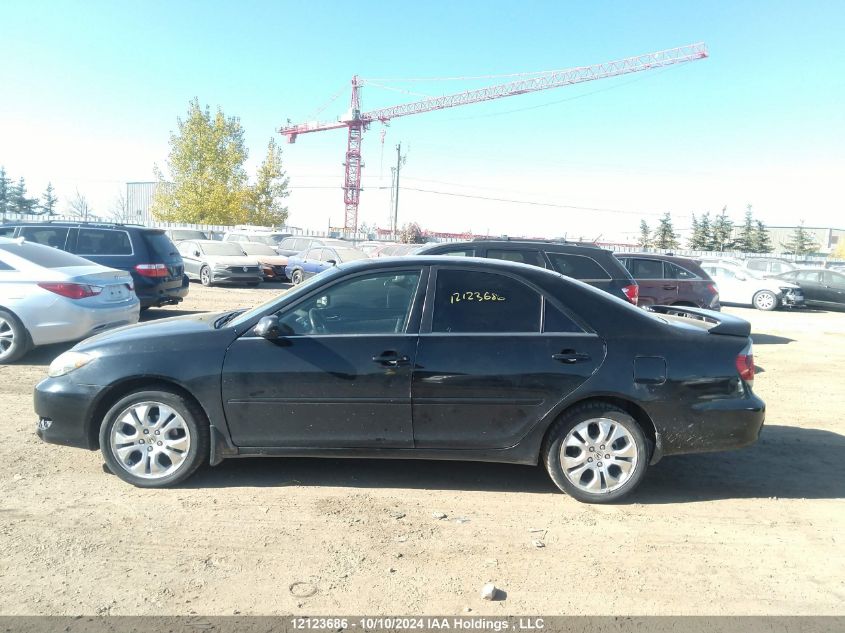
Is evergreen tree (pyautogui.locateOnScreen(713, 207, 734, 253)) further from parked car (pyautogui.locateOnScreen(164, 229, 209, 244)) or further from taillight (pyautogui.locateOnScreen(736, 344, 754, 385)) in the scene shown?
taillight (pyautogui.locateOnScreen(736, 344, 754, 385))

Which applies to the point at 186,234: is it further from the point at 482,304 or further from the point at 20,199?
the point at 20,199

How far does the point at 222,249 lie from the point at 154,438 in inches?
692

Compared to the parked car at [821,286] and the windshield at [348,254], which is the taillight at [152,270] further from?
the parked car at [821,286]

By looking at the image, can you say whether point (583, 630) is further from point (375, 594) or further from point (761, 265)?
point (761, 265)

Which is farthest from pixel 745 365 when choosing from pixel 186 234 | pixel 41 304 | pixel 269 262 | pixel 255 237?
pixel 186 234

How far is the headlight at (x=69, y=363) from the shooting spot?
4453 mm

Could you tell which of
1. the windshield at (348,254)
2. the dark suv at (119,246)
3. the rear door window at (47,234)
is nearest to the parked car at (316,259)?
the windshield at (348,254)

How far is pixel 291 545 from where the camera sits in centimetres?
371

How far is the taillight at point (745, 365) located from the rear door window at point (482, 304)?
4.72 ft

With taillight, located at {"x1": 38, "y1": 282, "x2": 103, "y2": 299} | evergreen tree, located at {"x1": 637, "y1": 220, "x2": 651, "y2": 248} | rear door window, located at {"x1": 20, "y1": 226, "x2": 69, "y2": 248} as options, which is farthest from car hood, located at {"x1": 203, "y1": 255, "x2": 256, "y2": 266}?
evergreen tree, located at {"x1": 637, "y1": 220, "x2": 651, "y2": 248}

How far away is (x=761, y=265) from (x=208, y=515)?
2466 centimetres

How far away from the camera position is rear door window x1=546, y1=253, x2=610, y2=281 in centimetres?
895

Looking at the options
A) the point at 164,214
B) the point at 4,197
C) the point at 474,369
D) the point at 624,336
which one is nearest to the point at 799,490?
the point at 624,336

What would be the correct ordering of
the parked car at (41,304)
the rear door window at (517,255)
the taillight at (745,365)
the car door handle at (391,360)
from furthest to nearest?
the rear door window at (517,255)
the parked car at (41,304)
the taillight at (745,365)
the car door handle at (391,360)
